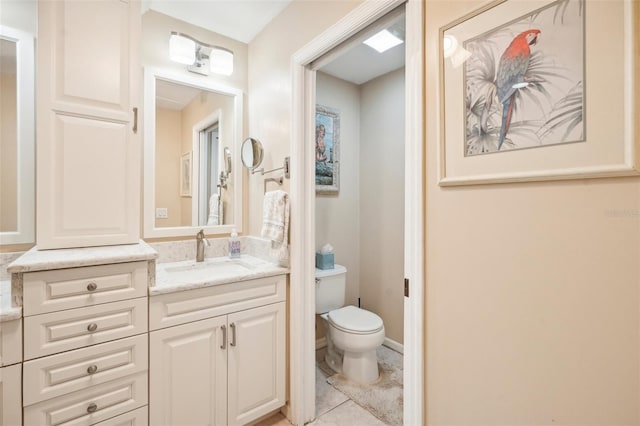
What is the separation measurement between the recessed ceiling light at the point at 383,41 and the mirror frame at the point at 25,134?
1.93 metres

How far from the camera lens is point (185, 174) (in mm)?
2020

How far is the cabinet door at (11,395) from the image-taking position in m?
1.08

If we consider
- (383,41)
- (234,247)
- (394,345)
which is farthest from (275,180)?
(394,345)

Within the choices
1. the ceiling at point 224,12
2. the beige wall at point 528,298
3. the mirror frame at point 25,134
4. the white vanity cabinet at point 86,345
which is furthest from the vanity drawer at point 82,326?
the ceiling at point 224,12

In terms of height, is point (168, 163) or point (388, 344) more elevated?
point (168, 163)

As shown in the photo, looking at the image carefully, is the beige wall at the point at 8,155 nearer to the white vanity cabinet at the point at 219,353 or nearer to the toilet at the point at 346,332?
the white vanity cabinet at the point at 219,353

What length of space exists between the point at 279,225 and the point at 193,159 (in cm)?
83

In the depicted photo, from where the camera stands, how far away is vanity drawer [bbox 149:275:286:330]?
139 cm

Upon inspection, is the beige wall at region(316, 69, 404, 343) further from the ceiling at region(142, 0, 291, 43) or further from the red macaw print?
the red macaw print

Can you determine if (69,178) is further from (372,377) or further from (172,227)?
(372,377)

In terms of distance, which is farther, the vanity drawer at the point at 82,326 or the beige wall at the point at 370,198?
the beige wall at the point at 370,198

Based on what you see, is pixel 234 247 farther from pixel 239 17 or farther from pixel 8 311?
pixel 239 17

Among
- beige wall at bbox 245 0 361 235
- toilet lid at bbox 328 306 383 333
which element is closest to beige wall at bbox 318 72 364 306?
toilet lid at bbox 328 306 383 333

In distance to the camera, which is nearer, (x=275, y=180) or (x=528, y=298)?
(x=528, y=298)
